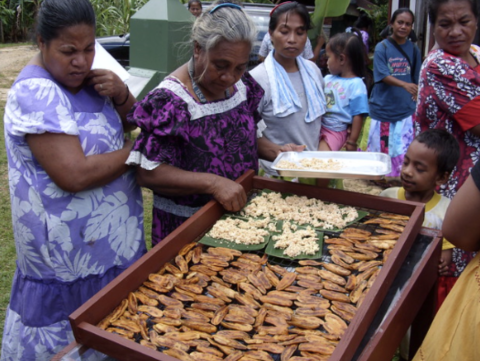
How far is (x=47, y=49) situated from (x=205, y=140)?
0.76 meters

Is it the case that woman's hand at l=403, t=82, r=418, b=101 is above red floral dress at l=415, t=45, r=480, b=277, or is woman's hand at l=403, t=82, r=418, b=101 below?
below

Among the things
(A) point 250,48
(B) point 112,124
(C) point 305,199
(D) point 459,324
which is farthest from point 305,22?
(D) point 459,324

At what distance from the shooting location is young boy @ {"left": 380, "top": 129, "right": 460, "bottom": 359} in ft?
8.34

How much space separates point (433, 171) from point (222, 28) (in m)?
1.39

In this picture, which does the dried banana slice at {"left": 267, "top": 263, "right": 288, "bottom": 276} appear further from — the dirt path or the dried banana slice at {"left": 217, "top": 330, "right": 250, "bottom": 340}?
the dirt path

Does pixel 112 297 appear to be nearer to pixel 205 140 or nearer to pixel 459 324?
pixel 205 140

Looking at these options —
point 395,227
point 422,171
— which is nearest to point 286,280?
point 395,227

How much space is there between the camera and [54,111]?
6.03 feet

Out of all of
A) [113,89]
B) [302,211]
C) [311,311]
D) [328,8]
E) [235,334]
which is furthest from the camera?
[328,8]

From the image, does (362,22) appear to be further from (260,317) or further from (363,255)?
(260,317)

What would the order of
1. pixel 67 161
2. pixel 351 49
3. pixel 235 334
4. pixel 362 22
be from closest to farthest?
pixel 235 334 → pixel 67 161 → pixel 351 49 → pixel 362 22

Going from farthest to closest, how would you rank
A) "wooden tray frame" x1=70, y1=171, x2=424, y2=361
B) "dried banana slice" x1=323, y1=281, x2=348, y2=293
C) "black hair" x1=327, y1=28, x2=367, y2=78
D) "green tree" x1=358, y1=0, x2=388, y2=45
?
"green tree" x1=358, y1=0, x2=388, y2=45, "black hair" x1=327, y1=28, x2=367, y2=78, "dried banana slice" x1=323, y1=281, x2=348, y2=293, "wooden tray frame" x1=70, y1=171, x2=424, y2=361

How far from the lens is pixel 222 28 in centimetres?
205

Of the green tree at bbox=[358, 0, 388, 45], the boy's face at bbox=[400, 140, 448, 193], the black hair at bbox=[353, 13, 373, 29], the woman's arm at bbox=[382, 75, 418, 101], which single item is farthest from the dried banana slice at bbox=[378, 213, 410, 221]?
the green tree at bbox=[358, 0, 388, 45]
